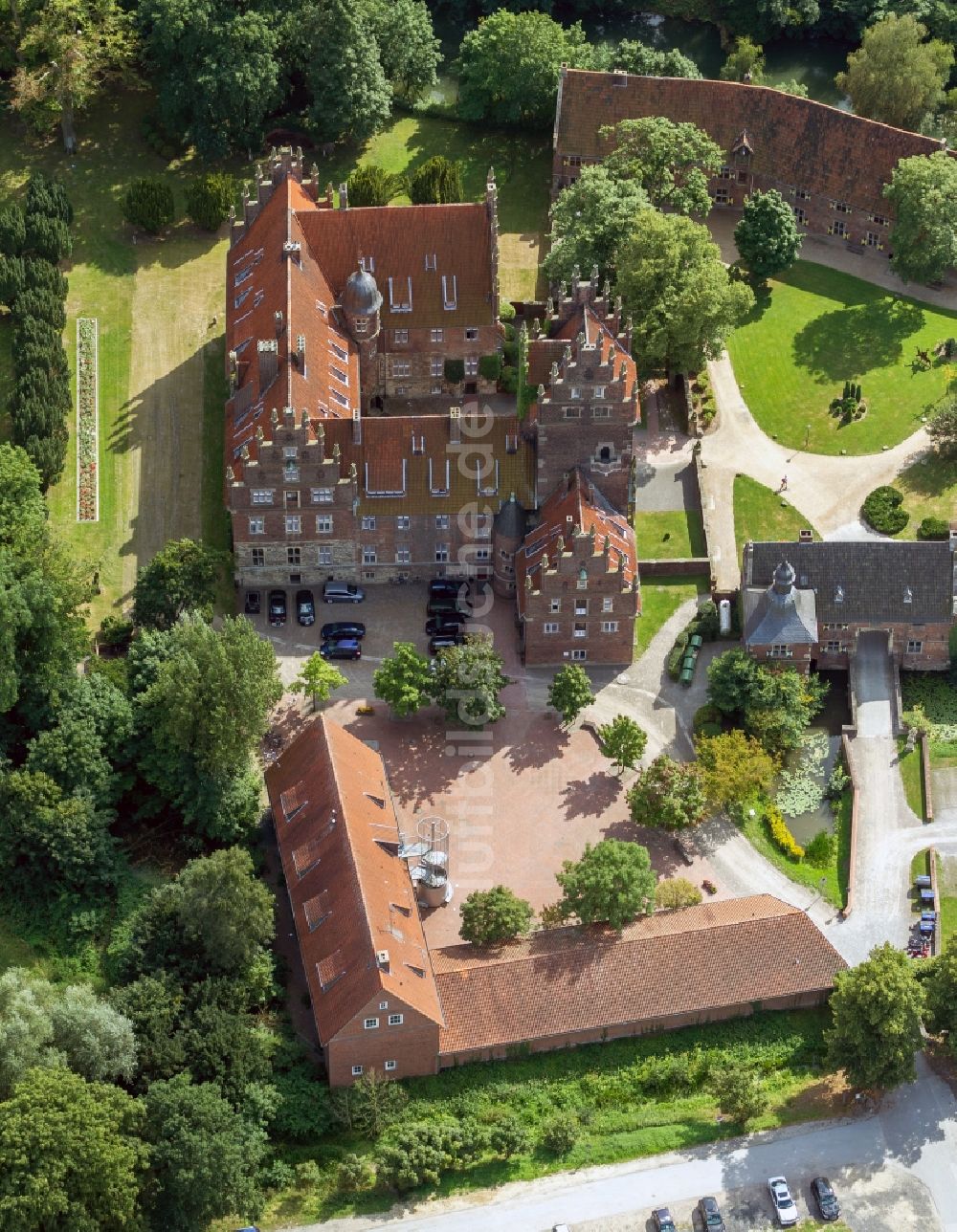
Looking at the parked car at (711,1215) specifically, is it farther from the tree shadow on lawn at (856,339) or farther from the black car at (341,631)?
the tree shadow on lawn at (856,339)

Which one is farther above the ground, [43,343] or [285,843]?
[43,343]

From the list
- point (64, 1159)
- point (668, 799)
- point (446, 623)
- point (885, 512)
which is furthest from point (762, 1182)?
point (885, 512)

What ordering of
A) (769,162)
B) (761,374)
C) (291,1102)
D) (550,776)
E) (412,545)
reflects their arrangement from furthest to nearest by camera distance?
(769,162)
(761,374)
(412,545)
(550,776)
(291,1102)

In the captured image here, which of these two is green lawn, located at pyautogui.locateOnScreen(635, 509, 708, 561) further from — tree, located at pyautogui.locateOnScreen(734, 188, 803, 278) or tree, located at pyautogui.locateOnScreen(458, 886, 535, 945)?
tree, located at pyautogui.locateOnScreen(458, 886, 535, 945)

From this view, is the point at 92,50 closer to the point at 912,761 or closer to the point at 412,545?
the point at 412,545

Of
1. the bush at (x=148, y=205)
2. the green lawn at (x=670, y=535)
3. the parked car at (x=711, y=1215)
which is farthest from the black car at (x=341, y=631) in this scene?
the bush at (x=148, y=205)

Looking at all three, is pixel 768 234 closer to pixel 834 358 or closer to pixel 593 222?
pixel 834 358

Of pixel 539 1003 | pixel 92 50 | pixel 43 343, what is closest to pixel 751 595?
pixel 539 1003
